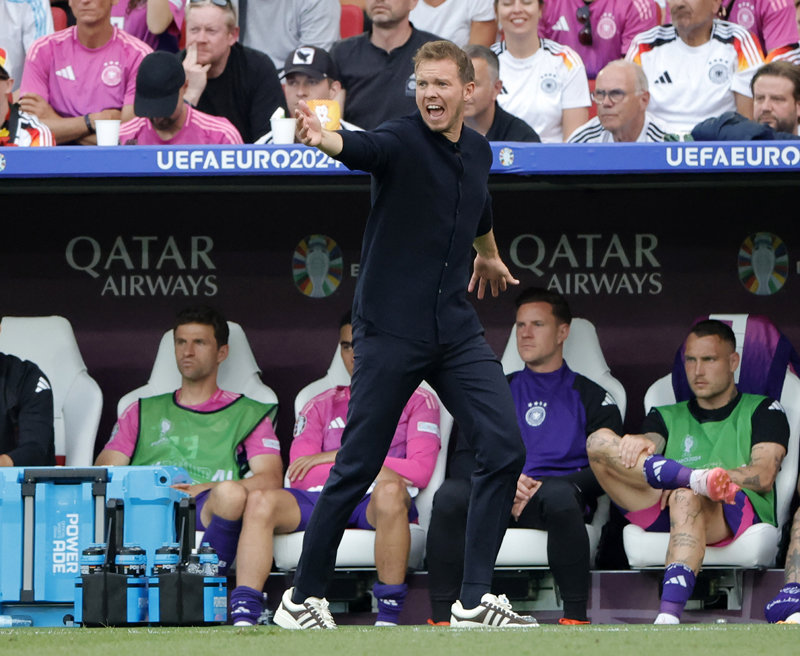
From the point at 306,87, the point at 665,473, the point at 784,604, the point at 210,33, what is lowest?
the point at 784,604

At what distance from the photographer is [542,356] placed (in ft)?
23.2

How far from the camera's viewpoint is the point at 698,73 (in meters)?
8.21

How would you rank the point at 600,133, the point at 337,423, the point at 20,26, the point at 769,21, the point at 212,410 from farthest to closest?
the point at 20,26 → the point at 769,21 → the point at 600,133 → the point at 212,410 → the point at 337,423

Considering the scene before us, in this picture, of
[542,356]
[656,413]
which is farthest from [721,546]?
[542,356]

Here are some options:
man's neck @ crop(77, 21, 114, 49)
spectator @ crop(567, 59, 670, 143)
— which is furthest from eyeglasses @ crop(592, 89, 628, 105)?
man's neck @ crop(77, 21, 114, 49)

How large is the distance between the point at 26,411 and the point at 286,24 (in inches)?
128

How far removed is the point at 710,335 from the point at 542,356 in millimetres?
821

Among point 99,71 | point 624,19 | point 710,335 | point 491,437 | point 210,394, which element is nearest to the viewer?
point 491,437

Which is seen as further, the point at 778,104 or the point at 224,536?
the point at 778,104

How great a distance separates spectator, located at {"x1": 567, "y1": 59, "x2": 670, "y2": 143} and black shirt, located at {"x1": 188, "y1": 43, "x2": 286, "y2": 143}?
69.9 inches

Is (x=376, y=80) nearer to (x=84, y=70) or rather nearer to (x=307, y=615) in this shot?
(x=84, y=70)

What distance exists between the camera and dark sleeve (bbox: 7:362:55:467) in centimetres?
668

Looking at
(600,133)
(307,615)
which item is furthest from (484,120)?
(307,615)

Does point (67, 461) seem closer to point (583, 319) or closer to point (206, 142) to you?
point (206, 142)
